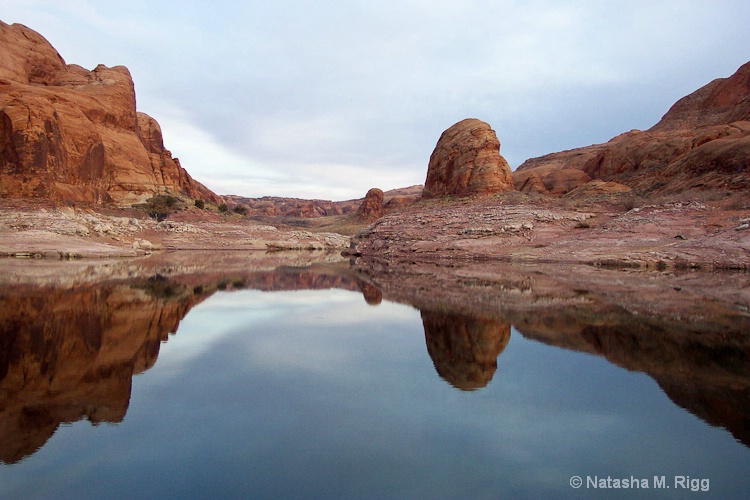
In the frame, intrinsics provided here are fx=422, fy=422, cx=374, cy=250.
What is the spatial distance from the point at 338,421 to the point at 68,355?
380 centimetres

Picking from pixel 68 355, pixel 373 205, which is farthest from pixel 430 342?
pixel 373 205

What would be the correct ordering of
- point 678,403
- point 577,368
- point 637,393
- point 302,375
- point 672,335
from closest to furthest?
point 678,403
point 637,393
point 302,375
point 577,368
point 672,335

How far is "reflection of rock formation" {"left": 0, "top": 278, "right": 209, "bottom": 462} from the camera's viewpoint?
3566mm

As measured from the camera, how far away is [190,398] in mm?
4211

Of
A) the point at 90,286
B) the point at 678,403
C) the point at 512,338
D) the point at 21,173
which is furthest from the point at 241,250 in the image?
the point at 678,403

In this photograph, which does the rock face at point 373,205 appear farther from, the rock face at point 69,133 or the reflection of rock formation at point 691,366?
the reflection of rock formation at point 691,366

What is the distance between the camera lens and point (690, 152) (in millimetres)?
34219

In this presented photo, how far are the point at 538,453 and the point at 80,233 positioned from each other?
3367 cm

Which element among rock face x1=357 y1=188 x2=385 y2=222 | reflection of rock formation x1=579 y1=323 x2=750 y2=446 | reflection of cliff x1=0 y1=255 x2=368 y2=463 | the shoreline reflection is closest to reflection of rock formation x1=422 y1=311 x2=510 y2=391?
the shoreline reflection

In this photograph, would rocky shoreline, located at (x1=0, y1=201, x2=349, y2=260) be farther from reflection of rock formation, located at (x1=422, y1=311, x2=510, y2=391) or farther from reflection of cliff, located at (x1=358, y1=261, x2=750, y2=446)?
reflection of rock formation, located at (x1=422, y1=311, x2=510, y2=391)

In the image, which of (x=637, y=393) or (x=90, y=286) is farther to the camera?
(x=90, y=286)

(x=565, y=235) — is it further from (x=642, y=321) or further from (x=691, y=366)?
(x=691, y=366)

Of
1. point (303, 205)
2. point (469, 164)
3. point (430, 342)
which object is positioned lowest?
point (430, 342)

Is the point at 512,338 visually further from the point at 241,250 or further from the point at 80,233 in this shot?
the point at 241,250
